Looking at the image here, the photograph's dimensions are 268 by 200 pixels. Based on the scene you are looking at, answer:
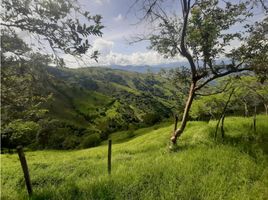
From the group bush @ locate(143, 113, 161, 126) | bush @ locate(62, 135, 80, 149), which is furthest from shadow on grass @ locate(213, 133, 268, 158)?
bush @ locate(143, 113, 161, 126)

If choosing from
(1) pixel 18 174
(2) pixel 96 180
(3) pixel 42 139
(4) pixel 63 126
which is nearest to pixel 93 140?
(3) pixel 42 139

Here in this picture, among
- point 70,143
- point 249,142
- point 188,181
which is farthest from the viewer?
point 70,143

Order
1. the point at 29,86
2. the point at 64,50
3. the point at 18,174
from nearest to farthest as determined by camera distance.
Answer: the point at 64,50, the point at 29,86, the point at 18,174

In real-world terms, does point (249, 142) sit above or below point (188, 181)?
below

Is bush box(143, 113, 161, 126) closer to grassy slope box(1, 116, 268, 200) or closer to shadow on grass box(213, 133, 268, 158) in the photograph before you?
shadow on grass box(213, 133, 268, 158)

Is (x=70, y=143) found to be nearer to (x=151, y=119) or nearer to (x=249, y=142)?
(x=151, y=119)

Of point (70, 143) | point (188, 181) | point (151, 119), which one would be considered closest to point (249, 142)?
point (188, 181)

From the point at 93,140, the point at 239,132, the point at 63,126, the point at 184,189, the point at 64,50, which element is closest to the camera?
the point at 64,50

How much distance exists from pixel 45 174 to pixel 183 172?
8.32m

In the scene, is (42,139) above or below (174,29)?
below

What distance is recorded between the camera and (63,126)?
509 feet

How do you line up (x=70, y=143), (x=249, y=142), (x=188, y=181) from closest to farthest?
(x=188, y=181), (x=249, y=142), (x=70, y=143)

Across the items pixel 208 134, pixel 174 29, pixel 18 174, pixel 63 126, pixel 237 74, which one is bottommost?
pixel 63 126

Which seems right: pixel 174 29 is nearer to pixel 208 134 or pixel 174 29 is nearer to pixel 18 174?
pixel 208 134
